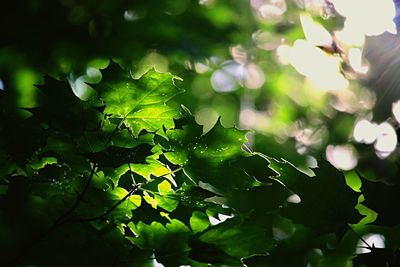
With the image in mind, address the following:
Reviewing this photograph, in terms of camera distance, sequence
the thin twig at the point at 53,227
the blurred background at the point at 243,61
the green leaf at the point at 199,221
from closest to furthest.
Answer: the thin twig at the point at 53,227
the green leaf at the point at 199,221
the blurred background at the point at 243,61

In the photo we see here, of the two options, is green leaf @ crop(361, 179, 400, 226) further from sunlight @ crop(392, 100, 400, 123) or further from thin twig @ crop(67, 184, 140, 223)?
sunlight @ crop(392, 100, 400, 123)

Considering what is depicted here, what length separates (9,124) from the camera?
893 mm

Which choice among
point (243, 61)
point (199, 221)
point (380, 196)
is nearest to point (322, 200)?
point (380, 196)

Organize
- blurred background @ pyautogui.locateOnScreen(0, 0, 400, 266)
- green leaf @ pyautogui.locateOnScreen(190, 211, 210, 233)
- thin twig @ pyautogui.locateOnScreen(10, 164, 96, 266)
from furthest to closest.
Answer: blurred background @ pyautogui.locateOnScreen(0, 0, 400, 266)
green leaf @ pyautogui.locateOnScreen(190, 211, 210, 233)
thin twig @ pyautogui.locateOnScreen(10, 164, 96, 266)

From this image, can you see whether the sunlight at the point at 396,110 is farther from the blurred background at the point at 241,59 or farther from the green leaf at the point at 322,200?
the green leaf at the point at 322,200

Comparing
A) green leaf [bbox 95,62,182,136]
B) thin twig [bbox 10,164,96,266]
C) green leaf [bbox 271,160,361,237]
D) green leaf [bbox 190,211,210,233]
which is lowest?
green leaf [bbox 190,211,210,233]

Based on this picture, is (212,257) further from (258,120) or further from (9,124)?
(258,120)

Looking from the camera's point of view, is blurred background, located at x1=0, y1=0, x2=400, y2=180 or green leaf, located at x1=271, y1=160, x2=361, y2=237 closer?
green leaf, located at x1=271, y1=160, x2=361, y2=237

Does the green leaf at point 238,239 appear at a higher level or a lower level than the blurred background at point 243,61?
higher

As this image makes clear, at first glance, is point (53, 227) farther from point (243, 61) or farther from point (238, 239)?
point (243, 61)

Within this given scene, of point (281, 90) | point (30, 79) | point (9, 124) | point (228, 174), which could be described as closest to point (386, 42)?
point (281, 90)

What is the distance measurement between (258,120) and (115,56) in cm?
192

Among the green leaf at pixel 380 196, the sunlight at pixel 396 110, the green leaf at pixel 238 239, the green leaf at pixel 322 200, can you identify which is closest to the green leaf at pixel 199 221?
the green leaf at pixel 238 239

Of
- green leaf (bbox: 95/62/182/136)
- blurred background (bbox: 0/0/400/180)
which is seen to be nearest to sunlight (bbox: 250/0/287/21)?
blurred background (bbox: 0/0/400/180)
